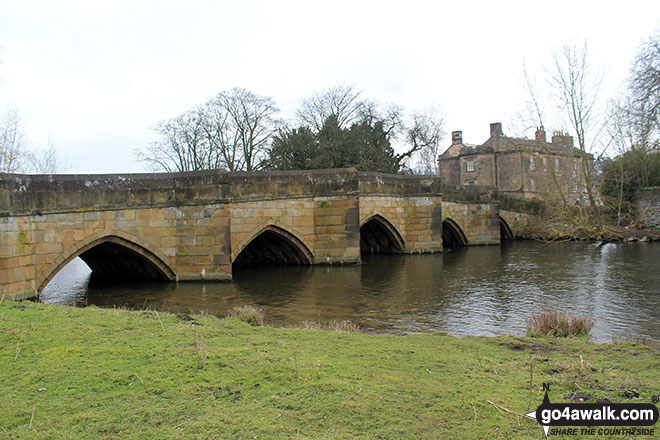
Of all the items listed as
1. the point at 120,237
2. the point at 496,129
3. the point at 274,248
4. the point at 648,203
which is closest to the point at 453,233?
the point at 648,203

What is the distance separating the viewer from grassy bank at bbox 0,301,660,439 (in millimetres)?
3232

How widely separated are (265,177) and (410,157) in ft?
94.4

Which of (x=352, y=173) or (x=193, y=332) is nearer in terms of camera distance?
(x=193, y=332)

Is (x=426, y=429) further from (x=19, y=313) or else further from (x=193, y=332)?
(x=19, y=313)

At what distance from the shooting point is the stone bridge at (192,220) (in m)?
10.6

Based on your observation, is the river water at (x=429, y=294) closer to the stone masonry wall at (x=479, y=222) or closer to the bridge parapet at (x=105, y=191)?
the bridge parapet at (x=105, y=191)

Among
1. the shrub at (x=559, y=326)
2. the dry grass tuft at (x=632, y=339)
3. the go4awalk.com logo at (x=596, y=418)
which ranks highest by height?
the go4awalk.com logo at (x=596, y=418)

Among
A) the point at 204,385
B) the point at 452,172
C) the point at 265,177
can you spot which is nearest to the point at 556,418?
the point at 204,385

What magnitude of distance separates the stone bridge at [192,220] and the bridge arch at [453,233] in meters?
4.33

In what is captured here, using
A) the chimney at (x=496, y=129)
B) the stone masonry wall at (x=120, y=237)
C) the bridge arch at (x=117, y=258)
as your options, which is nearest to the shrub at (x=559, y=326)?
the stone masonry wall at (x=120, y=237)

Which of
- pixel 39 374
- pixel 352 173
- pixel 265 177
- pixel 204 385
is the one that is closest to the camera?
pixel 204 385

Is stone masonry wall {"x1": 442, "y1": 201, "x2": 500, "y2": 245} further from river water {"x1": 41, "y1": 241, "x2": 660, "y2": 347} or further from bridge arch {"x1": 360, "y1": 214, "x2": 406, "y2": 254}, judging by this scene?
river water {"x1": 41, "y1": 241, "x2": 660, "y2": 347}

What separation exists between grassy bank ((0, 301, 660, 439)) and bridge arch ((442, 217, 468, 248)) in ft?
65.5

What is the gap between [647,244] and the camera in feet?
76.7
